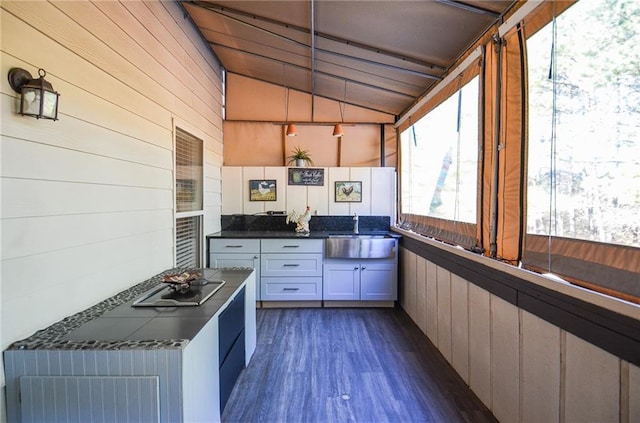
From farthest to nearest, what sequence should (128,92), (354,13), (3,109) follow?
(354,13) → (128,92) → (3,109)

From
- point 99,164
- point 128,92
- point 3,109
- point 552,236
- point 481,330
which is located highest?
point 128,92

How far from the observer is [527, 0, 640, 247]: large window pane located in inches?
42.5

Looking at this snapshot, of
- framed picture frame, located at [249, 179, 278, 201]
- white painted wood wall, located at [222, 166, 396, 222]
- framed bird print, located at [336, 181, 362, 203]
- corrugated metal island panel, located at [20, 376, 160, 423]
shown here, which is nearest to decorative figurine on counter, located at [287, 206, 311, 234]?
white painted wood wall, located at [222, 166, 396, 222]

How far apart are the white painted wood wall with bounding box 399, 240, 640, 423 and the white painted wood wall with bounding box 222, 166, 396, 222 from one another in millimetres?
1666

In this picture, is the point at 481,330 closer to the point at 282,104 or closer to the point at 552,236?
the point at 552,236

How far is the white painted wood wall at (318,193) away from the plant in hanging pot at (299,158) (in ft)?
0.68

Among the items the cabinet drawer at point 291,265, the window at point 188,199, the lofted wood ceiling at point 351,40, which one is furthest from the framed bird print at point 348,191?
the window at point 188,199

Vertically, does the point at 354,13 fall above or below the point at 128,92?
above

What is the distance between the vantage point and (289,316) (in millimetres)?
3469

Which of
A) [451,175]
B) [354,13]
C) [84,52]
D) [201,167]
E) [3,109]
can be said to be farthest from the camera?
[201,167]

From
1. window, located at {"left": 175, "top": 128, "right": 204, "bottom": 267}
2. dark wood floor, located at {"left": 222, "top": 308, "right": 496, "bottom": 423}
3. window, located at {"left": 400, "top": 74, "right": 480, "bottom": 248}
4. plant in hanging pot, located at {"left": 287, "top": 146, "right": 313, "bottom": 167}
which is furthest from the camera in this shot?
plant in hanging pot, located at {"left": 287, "top": 146, "right": 313, "bottom": 167}

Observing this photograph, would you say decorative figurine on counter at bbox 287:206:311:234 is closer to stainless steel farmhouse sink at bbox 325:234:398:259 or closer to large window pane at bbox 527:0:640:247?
stainless steel farmhouse sink at bbox 325:234:398:259

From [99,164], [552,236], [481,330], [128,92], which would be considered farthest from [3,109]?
[481,330]

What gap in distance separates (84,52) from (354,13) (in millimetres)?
1765
